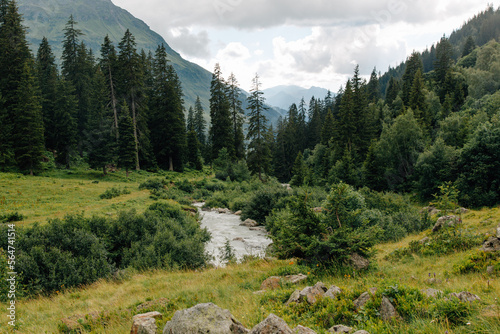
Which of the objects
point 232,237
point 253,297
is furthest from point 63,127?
point 253,297

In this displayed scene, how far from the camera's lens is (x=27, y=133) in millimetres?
31109

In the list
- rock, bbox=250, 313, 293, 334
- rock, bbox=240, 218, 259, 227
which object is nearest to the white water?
rock, bbox=240, 218, 259, 227

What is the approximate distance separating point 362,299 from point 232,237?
15.3 metres

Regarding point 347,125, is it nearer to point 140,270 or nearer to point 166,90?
point 166,90

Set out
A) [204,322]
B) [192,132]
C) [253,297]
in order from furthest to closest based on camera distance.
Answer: [192,132], [253,297], [204,322]

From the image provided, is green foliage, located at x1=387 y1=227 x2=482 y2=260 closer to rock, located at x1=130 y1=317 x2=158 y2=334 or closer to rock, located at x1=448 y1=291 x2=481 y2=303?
rock, located at x1=448 y1=291 x2=481 y2=303

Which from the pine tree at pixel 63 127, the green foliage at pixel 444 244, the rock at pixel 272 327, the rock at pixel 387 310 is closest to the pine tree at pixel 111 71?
the pine tree at pixel 63 127

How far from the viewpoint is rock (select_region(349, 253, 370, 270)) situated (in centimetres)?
832

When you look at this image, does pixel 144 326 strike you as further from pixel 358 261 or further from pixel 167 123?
pixel 167 123

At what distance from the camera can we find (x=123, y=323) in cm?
600

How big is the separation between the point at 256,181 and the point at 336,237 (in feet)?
101

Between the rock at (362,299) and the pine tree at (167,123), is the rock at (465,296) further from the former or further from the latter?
the pine tree at (167,123)

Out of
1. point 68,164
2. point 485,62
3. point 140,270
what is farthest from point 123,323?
point 485,62

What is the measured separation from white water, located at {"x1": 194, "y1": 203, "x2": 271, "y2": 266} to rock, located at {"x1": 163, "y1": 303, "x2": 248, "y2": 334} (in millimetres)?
9505
